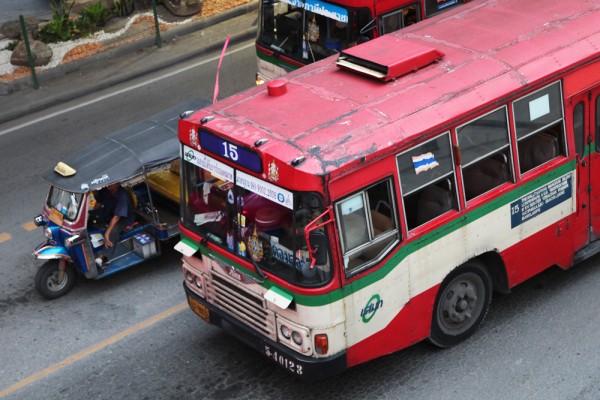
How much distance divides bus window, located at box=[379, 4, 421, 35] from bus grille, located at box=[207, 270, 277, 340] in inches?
194

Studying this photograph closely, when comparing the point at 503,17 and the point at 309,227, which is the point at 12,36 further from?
the point at 309,227

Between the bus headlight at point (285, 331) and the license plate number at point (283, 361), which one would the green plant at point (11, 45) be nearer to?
the license plate number at point (283, 361)

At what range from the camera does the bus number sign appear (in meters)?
8.43

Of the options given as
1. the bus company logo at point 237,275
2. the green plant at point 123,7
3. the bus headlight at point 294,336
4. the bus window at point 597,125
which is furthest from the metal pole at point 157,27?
the bus headlight at point 294,336

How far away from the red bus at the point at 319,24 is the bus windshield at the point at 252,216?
14.0ft

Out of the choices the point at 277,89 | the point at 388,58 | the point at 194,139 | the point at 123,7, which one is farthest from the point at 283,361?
the point at 123,7

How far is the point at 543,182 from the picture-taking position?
981 cm

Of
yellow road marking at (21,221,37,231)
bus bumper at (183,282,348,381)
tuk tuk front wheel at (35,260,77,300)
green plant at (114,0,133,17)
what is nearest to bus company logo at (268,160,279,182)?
bus bumper at (183,282,348,381)

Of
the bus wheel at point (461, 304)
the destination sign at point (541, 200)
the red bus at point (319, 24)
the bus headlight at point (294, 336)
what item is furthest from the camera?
the red bus at point (319, 24)

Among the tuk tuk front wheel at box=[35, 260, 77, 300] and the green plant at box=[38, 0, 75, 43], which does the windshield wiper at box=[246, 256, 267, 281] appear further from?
the green plant at box=[38, 0, 75, 43]

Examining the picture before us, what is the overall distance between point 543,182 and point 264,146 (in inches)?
119

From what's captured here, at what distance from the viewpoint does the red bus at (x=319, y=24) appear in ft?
42.2

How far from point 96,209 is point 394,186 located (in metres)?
4.21

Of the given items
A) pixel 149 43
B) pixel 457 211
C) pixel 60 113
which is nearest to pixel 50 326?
pixel 457 211
